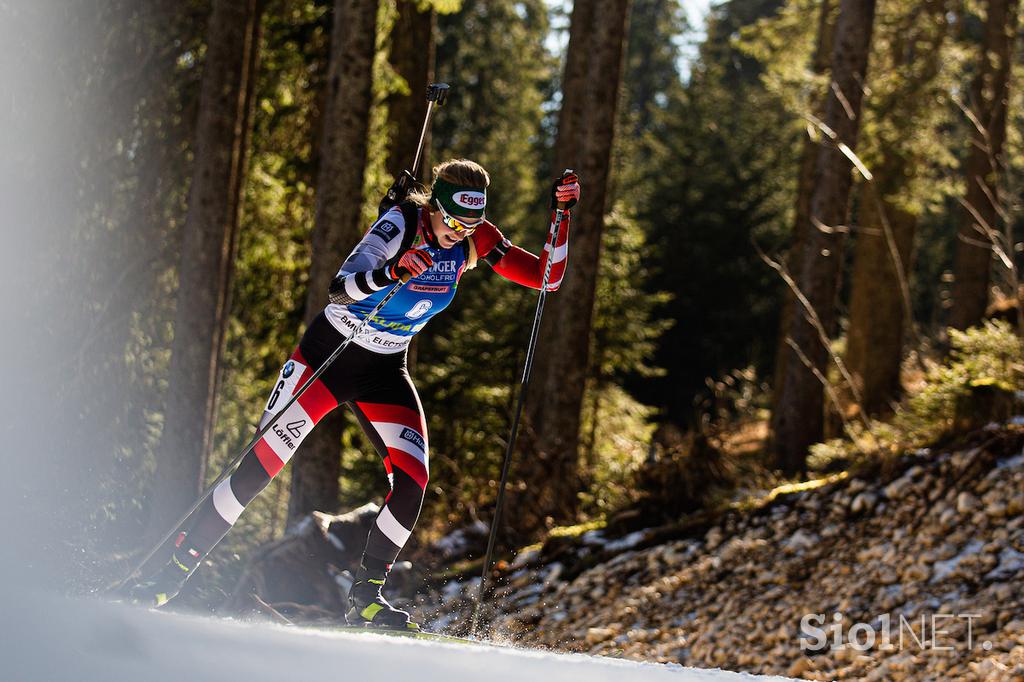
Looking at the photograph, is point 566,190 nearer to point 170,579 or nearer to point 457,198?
point 457,198

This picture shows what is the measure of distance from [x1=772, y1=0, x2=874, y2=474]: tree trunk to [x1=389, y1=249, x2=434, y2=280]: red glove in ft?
22.7

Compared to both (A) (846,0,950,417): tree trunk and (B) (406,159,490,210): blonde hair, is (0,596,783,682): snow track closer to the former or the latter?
(B) (406,159,490,210): blonde hair

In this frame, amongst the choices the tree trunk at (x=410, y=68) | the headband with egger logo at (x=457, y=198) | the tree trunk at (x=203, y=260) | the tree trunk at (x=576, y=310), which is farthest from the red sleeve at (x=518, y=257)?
the tree trunk at (x=410, y=68)

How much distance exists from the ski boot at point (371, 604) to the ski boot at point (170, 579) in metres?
0.92

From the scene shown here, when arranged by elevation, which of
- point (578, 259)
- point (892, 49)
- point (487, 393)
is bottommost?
point (487, 393)

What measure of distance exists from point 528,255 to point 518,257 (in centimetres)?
6

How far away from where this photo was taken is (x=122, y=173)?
1028 centimetres

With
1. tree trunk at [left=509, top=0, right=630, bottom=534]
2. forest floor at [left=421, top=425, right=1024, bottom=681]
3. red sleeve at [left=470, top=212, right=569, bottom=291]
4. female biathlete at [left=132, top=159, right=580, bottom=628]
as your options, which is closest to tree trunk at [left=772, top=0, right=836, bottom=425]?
tree trunk at [left=509, top=0, right=630, bottom=534]

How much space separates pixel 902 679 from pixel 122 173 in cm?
836

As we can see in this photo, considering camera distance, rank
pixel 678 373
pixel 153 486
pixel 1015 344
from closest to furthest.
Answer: pixel 1015 344, pixel 153 486, pixel 678 373

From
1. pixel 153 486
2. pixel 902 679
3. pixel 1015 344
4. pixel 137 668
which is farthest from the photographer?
pixel 153 486

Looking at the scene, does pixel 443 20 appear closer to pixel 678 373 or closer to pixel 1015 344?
pixel 678 373

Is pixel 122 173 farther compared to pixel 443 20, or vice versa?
pixel 443 20

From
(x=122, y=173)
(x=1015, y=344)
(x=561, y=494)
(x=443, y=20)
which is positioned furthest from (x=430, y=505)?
(x=443, y=20)
